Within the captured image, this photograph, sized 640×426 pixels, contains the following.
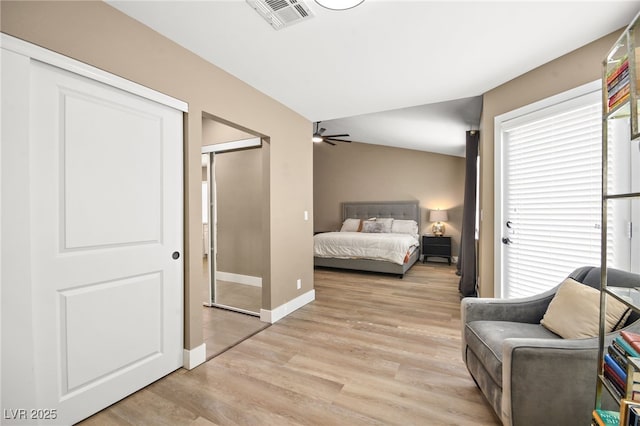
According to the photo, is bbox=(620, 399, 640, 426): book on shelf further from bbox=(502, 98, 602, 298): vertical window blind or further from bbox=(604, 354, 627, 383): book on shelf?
bbox=(502, 98, 602, 298): vertical window blind

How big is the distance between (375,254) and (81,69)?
4.69 metres

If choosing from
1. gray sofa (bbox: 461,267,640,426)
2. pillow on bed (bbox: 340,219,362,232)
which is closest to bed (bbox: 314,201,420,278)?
pillow on bed (bbox: 340,219,362,232)

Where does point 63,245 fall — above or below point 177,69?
below

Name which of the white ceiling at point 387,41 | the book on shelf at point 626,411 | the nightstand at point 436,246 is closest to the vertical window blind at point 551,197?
the white ceiling at point 387,41

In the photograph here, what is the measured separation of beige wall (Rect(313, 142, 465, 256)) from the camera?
6.70 m

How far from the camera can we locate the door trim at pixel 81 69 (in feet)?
4.28

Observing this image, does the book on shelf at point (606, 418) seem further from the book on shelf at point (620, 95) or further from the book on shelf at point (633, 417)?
the book on shelf at point (620, 95)

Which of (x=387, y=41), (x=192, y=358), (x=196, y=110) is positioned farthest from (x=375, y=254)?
(x=196, y=110)

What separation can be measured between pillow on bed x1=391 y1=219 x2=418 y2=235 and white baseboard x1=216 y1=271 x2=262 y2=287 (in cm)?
376

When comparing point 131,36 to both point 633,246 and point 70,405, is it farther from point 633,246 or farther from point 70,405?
point 633,246

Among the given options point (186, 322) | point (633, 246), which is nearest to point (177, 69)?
point (186, 322)

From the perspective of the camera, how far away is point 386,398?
1.81 meters

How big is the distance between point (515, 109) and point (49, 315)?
12.2 feet

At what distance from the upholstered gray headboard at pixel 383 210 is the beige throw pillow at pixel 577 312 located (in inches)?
209
